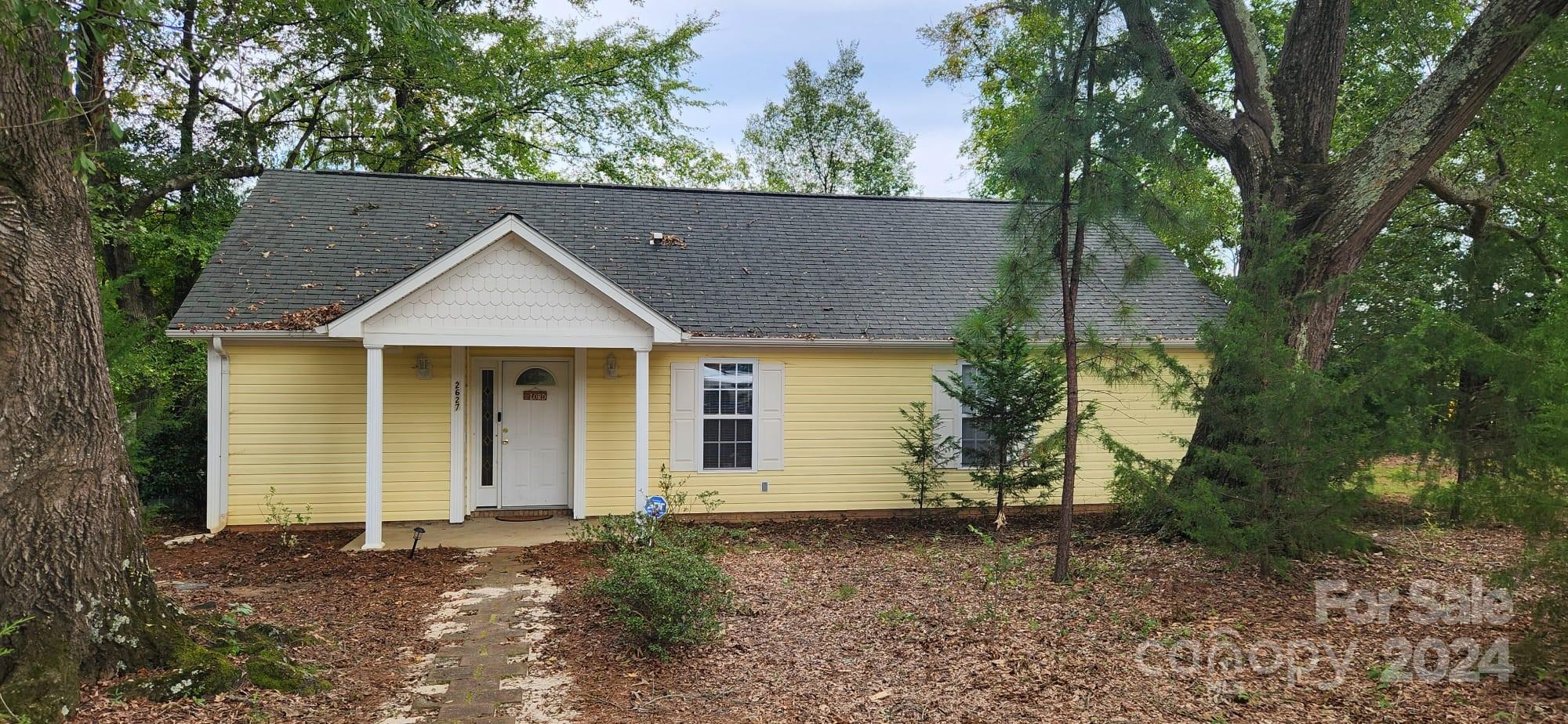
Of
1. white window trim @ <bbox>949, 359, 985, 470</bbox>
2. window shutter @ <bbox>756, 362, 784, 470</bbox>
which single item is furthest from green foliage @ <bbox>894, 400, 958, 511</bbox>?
window shutter @ <bbox>756, 362, 784, 470</bbox>

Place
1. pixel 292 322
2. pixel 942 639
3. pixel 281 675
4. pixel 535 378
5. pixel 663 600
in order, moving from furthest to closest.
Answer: pixel 535 378 → pixel 292 322 → pixel 942 639 → pixel 663 600 → pixel 281 675

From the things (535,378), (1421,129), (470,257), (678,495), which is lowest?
(678,495)

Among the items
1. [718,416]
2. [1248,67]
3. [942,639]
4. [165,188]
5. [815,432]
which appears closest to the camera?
[942,639]

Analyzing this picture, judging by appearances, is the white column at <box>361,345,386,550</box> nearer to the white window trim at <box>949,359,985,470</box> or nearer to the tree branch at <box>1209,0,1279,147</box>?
the white window trim at <box>949,359,985,470</box>

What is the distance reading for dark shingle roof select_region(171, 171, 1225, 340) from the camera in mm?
10180

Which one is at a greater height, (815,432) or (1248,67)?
(1248,67)

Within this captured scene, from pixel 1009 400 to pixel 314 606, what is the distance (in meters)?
7.36

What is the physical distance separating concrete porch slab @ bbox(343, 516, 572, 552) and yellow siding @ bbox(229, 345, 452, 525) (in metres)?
0.41

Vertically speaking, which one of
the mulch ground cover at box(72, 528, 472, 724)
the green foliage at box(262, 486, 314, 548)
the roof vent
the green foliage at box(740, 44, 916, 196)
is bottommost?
the mulch ground cover at box(72, 528, 472, 724)

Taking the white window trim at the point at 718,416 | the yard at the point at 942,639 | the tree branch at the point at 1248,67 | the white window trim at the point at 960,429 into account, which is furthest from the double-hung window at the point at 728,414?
the tree branch at the point at 1248,67

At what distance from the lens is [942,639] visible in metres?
5.49

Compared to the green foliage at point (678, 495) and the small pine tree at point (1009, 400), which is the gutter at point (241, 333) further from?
the small pine tree at point (1009, 400)

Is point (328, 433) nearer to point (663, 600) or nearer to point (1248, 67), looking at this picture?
point (663, 600)

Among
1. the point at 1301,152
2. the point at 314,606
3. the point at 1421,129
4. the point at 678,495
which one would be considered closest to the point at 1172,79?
the point at 1301,152
